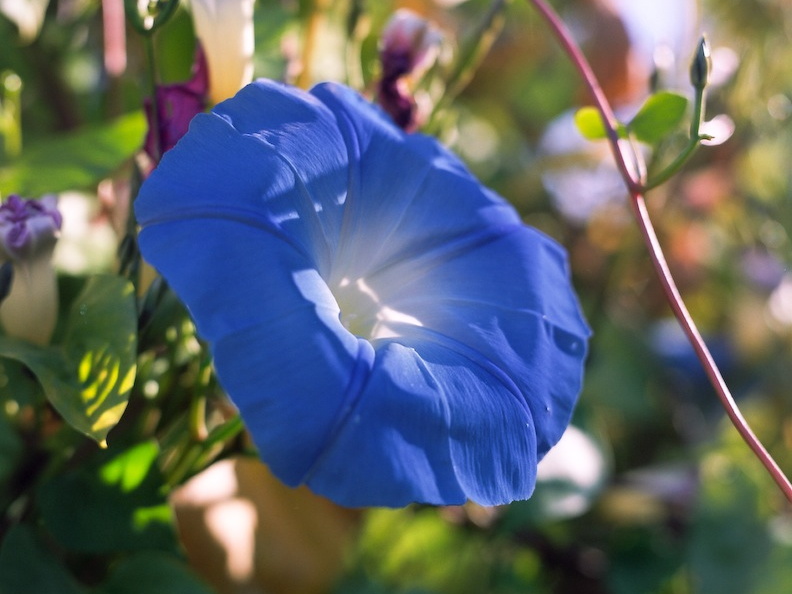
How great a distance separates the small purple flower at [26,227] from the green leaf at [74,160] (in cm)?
7

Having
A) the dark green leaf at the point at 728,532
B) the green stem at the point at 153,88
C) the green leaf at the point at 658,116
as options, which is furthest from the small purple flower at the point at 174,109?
the dark green leaf at the point at 728,532

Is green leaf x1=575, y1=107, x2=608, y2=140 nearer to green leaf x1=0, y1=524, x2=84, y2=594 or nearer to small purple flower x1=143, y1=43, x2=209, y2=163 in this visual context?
small purple flower x1=143, y1=43, x2=209, y2=163

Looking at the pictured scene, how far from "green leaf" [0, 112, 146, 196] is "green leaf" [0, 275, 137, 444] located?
0.10 m

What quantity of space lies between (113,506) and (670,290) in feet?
0.97

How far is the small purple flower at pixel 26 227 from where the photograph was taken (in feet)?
1.39

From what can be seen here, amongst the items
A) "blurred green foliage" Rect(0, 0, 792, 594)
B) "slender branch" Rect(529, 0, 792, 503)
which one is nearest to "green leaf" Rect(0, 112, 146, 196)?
"blurred green foliage" Rect(0, 0, 792, 594)

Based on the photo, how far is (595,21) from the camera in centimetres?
101

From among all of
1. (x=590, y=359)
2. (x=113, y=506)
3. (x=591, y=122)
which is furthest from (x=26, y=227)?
(x=590, y=359)

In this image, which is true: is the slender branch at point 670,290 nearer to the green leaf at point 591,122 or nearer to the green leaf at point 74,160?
the green leaf at point 591,122

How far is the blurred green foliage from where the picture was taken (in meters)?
0.45

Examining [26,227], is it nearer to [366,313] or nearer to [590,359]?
[366,313]

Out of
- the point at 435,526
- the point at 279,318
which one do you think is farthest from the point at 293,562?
the point at 279,318

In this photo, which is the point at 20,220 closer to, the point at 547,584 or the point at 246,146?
the point at 246,146

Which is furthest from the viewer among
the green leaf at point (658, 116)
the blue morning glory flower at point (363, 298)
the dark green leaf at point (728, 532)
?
the dark green leaf at point (728, 532)
